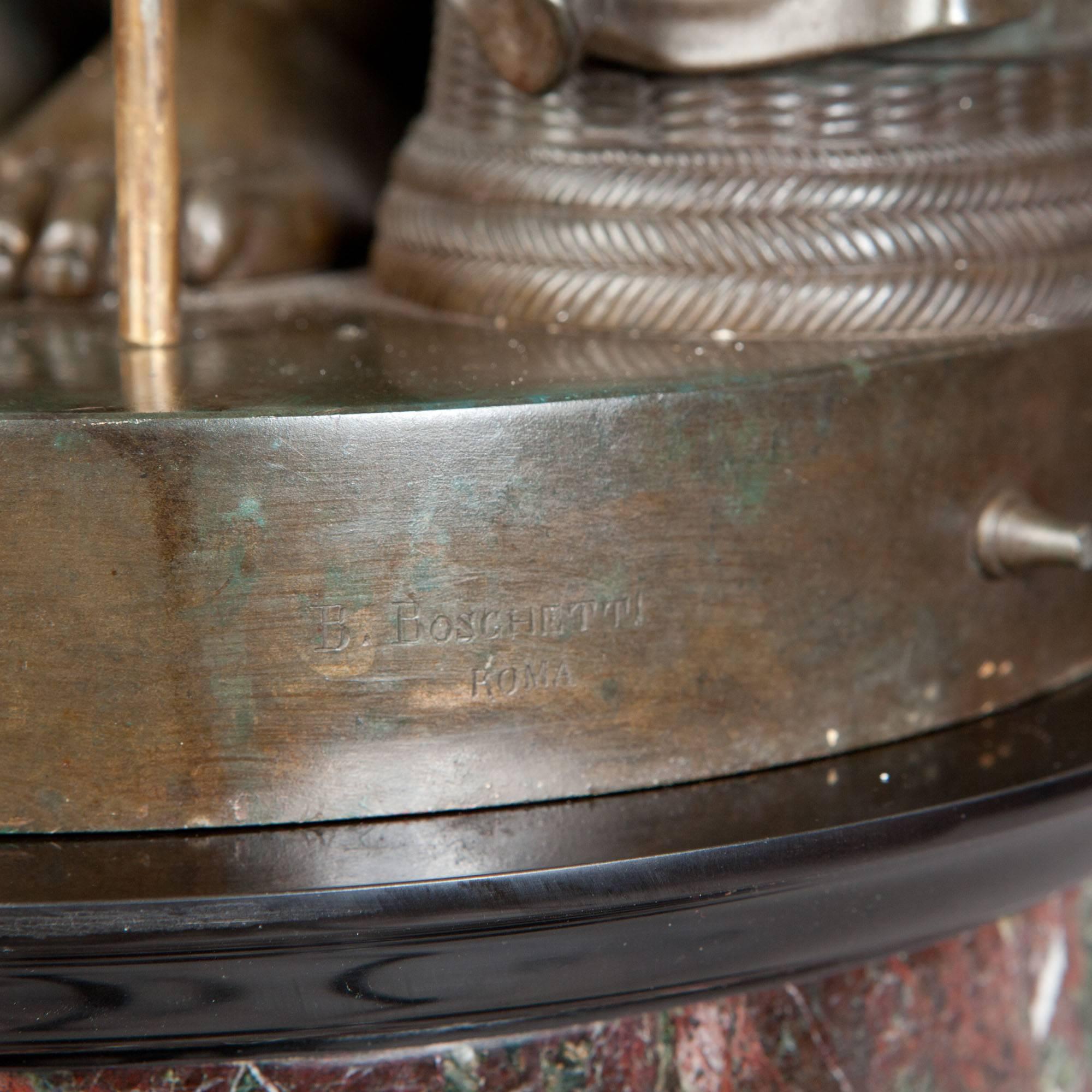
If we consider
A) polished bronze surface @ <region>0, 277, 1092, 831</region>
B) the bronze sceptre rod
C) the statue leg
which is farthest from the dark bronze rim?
the statue leg

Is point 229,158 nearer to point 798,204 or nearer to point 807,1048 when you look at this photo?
point 798,204

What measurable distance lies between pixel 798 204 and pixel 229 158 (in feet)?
1.35

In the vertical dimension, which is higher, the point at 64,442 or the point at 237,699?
the point at 64,442

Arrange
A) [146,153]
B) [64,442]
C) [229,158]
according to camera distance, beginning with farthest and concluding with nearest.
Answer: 1. [229,158]
2. [146,153]
3. [64,442]

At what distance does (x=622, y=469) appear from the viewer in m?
0.78

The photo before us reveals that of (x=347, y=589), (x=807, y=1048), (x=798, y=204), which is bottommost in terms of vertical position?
(x=807, y=1048)

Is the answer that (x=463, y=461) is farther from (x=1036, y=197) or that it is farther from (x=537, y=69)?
(x=1036, y=197)

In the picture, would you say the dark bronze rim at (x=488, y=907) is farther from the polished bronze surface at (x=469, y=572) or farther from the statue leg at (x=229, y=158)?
the statue leg at (x=229, y=158)

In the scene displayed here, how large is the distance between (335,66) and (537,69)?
1.35ft

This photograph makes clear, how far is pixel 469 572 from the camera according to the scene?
77 centimetres

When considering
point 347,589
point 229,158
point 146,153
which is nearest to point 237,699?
point 347,589

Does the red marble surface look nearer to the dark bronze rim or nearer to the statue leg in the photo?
the dark bronze rim

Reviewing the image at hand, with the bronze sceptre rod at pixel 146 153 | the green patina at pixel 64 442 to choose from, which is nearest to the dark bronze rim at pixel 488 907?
the green patina at pixel 64 442

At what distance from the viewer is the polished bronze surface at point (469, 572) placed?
2.43ft
